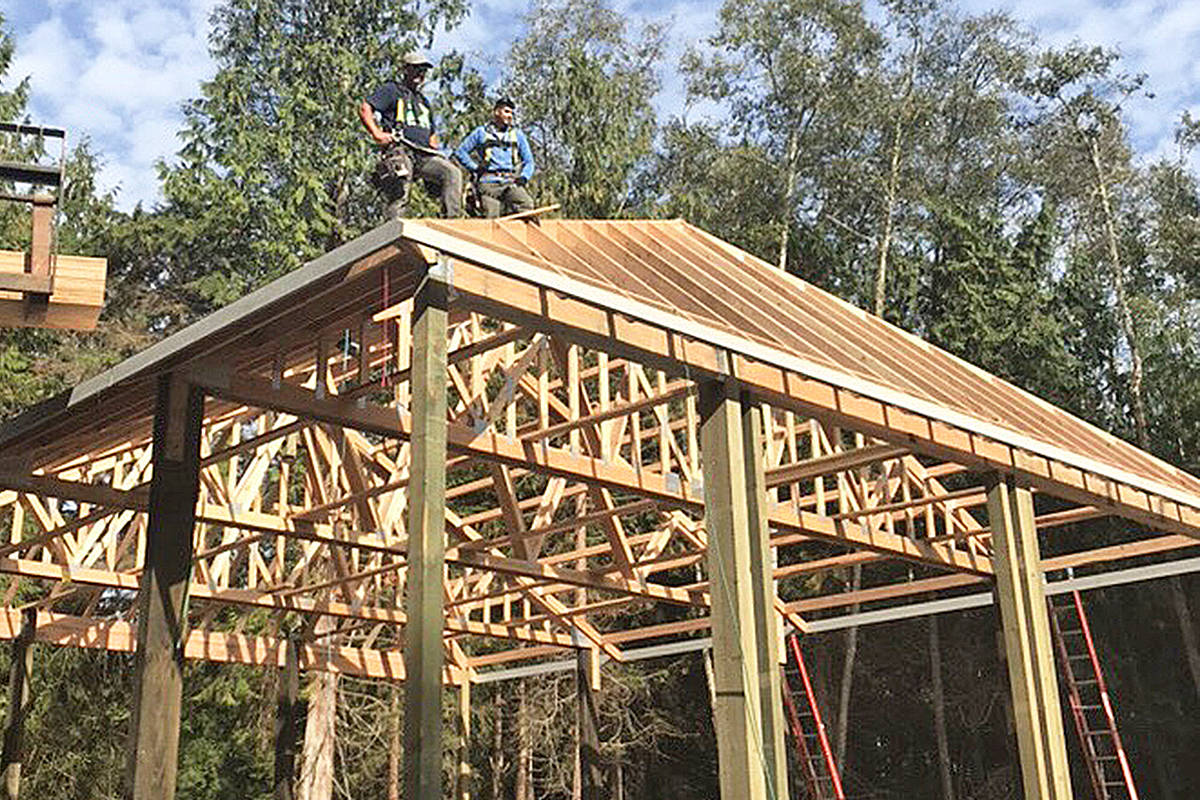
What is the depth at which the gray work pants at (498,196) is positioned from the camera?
10219 millimetres

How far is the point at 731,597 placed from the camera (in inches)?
302

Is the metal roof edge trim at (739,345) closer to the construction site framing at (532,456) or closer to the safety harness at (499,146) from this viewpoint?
the construction site framing at (532,456)

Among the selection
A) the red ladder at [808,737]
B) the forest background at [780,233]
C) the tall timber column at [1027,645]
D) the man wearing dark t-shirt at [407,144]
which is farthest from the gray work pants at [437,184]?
the forest background at [780,233]

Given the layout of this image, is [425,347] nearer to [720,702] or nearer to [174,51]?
[720,702]

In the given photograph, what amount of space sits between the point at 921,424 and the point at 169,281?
69.6 feet

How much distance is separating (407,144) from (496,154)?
→ 1.16 m

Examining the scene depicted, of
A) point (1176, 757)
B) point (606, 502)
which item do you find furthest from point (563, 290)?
point (1176, 757)

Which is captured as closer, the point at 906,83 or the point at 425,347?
the point at 425,347

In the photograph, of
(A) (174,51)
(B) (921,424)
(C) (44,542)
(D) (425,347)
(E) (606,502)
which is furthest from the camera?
(A) (174,51)

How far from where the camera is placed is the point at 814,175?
28688 millimetres

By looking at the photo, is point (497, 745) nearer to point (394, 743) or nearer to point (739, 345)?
point (394, 743)

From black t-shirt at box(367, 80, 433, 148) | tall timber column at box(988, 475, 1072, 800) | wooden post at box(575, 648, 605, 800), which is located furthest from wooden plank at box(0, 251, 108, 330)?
wooden post at box(575, 648, 605, 800)

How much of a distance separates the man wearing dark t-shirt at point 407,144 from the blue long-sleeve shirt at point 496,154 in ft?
2.55

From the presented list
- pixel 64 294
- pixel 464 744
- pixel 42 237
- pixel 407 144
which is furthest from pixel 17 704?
pixel 42 237
